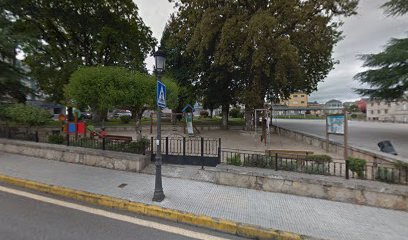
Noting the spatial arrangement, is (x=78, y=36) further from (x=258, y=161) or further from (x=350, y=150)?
(x=350, y=150)

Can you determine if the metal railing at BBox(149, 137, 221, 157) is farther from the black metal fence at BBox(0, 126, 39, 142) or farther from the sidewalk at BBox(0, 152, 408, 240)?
the black metal fence at BBox(0, 126, 39, 142)

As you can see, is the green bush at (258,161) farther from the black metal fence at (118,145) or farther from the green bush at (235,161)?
the black metal fence at (118,145)

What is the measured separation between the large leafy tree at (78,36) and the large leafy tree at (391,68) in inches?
784

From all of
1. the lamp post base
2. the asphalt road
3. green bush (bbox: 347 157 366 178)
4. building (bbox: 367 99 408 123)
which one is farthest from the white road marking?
building (bbox: 367 99 408 123)

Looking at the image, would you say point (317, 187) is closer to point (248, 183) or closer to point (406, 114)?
point (248, 183)

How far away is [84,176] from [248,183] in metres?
5.22

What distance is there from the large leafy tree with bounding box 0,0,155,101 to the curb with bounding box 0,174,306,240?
1456 cm

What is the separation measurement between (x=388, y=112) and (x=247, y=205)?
74.0 m

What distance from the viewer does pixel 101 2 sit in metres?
18.3

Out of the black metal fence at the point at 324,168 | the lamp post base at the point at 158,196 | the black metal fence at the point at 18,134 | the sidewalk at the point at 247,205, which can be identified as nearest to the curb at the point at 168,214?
the sidewalk at the point at 247,205

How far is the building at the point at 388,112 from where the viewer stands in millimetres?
52263

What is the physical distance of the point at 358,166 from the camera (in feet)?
19.8

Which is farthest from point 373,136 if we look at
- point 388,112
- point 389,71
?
point 388,112

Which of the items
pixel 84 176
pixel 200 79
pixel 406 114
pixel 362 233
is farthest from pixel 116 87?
pixel 406 114
